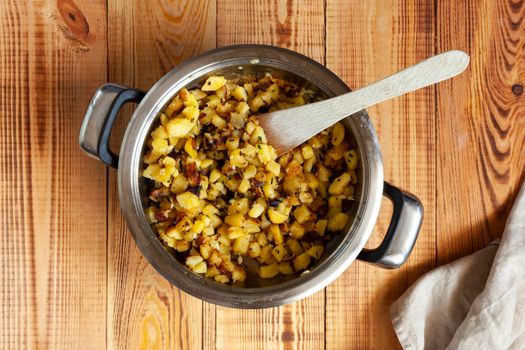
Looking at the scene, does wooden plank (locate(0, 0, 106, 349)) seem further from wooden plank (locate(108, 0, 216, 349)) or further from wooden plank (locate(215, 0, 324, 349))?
wooden plank (locate(215, 0, 324, 349))

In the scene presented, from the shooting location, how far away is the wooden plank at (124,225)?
1.17m

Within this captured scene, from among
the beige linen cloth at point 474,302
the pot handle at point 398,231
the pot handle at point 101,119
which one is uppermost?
the pot handle at point 101,119

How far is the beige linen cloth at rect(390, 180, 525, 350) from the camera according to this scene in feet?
3.75

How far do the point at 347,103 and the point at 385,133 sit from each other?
0.28 meters

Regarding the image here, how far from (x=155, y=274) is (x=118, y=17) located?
1.61 feet

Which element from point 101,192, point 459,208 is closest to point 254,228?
point 101,192

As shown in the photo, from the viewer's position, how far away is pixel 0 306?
1179 mm

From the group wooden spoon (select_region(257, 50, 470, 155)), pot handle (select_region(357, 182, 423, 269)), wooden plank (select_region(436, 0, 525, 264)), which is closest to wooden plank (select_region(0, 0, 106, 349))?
wooden spoon (select_region(257, 50, 470, 155))

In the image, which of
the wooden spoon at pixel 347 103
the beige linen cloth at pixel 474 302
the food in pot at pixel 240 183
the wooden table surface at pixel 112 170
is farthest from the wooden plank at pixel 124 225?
the beige linen cloth at pixel 474 302

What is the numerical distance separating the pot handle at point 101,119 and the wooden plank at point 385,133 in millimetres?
421

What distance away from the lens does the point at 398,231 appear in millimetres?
991

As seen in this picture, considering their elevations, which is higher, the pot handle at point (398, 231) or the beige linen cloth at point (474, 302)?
the pot handle at point (398, 231)

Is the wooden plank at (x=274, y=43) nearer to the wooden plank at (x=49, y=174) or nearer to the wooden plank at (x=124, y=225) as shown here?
the wooden plank at (x=124, y=225)

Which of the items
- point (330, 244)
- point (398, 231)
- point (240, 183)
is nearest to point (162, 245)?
point (240, 183)
